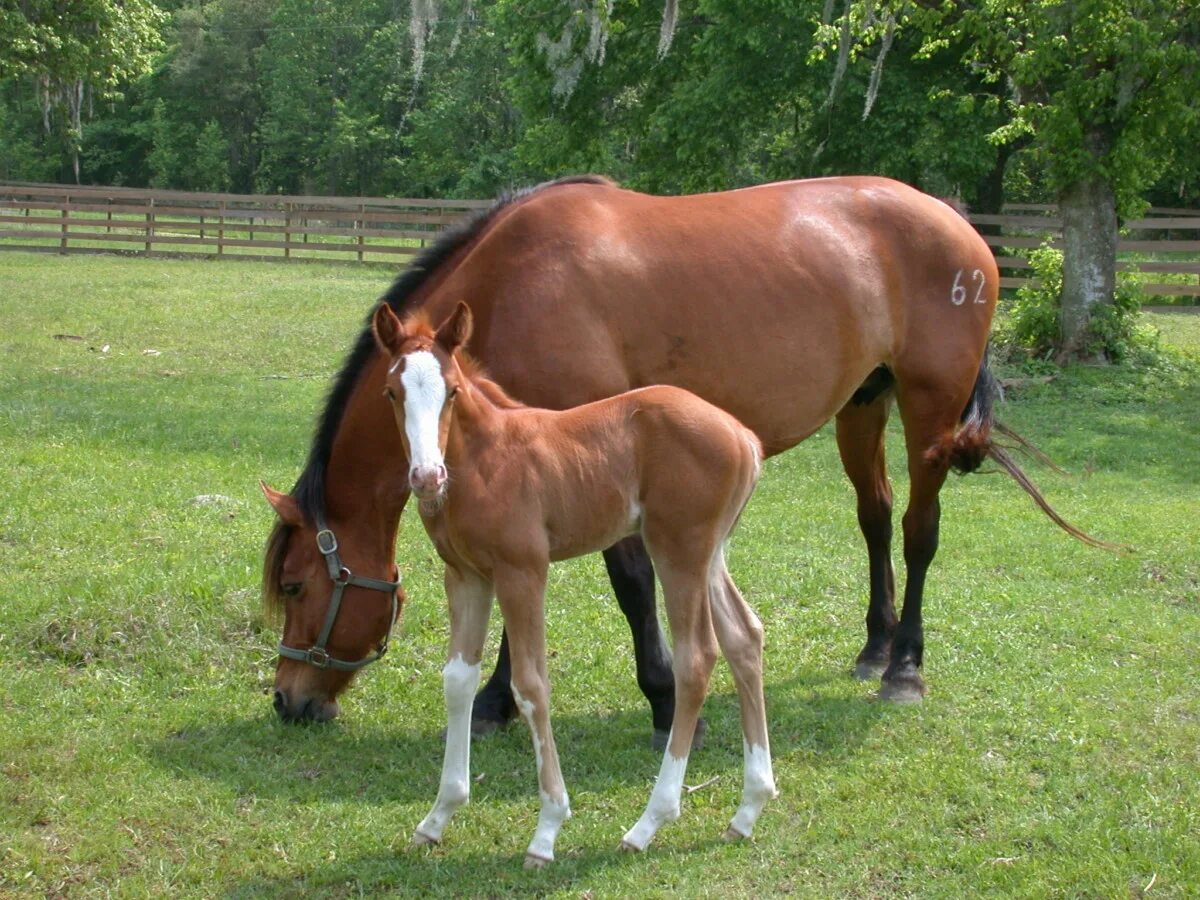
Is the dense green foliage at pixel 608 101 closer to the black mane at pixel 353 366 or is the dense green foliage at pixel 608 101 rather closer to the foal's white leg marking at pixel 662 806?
the black mane at pixel 353 366

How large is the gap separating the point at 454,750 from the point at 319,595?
3.77 ft

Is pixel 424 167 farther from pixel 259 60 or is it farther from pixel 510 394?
pixel 510 394

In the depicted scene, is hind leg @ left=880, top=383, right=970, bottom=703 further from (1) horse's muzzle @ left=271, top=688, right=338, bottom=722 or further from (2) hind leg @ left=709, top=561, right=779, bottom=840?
(1) horse's muzzle @ left=271, top=688, right=338, bottom=722

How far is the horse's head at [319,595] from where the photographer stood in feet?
16.3

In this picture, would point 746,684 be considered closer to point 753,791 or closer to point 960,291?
point 753,791

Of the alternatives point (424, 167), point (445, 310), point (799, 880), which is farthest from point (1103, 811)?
point (424, 167)

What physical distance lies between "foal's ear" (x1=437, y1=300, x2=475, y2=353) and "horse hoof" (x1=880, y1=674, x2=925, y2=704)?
2942 mm

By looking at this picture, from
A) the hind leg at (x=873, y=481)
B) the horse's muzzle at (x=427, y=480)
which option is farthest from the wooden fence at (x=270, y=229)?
the horse's muzzle at (x=427, y=480)

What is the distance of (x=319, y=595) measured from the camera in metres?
4.98

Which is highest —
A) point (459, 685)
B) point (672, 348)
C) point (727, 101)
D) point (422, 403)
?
point (727, 101)

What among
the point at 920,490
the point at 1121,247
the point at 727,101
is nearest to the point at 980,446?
the point at 920,490

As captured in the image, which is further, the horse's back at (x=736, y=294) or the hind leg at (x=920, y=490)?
the hind leg at (x=920, y=490)

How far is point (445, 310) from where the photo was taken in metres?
4.98

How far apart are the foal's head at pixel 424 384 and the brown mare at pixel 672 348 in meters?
1.01
